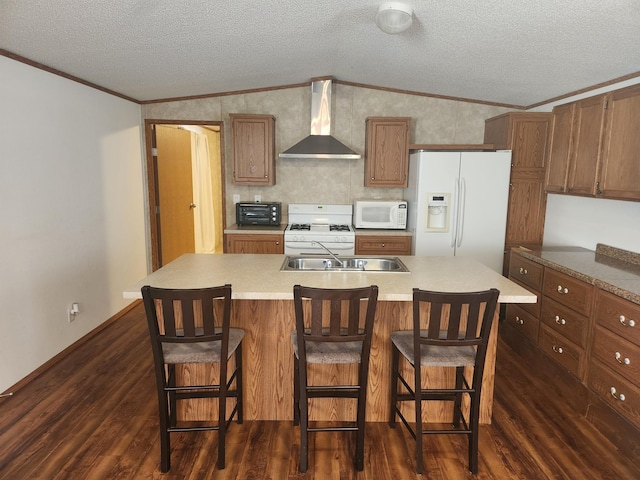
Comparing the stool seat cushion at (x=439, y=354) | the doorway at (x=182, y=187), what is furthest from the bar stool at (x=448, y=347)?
the doorway at (x=182, y=187)

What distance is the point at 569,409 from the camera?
276 centimetres

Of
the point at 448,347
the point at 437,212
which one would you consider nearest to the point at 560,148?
the point at 437,212

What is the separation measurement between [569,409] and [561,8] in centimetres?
237

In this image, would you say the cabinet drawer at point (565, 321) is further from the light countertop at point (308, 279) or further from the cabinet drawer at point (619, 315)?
the light countertop at point (308, 279)

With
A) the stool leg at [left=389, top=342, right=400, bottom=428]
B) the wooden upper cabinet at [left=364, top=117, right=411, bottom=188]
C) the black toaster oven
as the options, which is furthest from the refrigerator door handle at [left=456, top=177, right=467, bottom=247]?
the stool leg at [left=389, top=342, right=400, bottom=428]

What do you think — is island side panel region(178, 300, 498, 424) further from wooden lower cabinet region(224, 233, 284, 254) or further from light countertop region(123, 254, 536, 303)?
→ wooden lower cabinet region(224, 233, 284, 254)

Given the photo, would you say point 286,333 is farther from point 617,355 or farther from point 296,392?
point 617,355

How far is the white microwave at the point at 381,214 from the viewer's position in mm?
4598

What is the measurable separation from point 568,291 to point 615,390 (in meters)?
0.67

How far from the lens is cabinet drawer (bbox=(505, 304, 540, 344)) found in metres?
3.29

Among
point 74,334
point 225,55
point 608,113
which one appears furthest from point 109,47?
point 608,113

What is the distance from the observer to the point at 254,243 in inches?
178

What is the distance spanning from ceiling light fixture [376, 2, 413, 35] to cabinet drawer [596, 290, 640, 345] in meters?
1.96

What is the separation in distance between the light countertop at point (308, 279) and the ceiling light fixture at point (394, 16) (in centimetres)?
146
